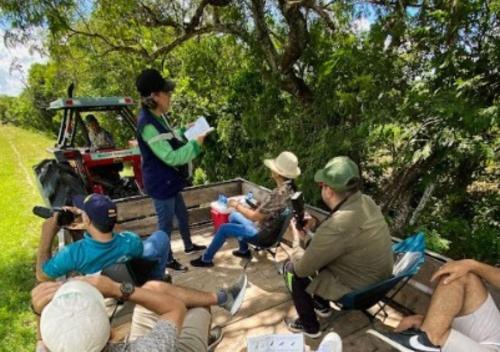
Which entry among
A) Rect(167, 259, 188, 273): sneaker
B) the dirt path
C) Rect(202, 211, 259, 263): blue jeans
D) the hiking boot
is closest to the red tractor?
Rect(167, 259, 188, 273): sneaker

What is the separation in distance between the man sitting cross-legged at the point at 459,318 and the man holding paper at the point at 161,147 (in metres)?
2.12

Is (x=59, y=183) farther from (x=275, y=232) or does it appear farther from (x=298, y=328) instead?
(x=298, y=328)

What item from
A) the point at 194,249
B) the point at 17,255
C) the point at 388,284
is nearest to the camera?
the point at 388,284

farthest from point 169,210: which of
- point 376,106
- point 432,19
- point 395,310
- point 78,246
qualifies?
point 432,19

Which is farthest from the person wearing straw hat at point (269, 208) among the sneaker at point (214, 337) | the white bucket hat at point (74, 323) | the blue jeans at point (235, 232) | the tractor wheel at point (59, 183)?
the tractor wheel at point (59, 183)

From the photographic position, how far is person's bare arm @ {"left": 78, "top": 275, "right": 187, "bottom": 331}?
195 cm

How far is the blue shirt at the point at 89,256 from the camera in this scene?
2438mm

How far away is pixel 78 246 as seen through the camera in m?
2.48

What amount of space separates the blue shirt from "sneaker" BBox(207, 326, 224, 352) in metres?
0.85

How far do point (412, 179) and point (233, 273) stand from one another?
2.48m

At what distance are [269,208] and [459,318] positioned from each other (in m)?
1.77

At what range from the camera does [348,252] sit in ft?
8.21

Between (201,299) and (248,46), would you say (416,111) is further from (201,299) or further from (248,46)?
(248,46)

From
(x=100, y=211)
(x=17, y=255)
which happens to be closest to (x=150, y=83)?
(x=100, y=211)
